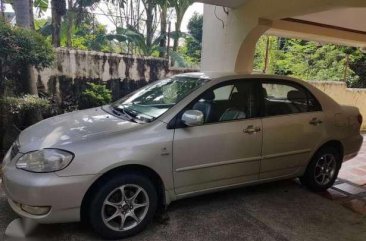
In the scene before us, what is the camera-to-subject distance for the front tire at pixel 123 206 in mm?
3049

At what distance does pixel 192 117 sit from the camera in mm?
3395

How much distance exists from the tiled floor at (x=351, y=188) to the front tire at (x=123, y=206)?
8.69 ft

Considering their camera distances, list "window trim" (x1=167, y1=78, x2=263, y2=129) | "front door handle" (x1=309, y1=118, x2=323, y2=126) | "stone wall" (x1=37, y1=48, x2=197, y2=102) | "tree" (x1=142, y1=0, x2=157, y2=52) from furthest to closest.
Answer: "tree" (x1=142, y1=0, x2=157, y2=52) < "stone wall" (x1=37, y1=48, x2=197, y2=102) < "front door handle" (x1=309, y1=118, x2=323, y2=126) < "window trim" (x1=167, y1=78, x2=263, y2=129)

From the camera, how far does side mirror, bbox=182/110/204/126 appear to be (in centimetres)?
340

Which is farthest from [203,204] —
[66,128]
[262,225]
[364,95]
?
[364,95]

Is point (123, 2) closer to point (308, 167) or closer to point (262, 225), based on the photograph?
point (308, 167)

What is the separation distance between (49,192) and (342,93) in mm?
10809

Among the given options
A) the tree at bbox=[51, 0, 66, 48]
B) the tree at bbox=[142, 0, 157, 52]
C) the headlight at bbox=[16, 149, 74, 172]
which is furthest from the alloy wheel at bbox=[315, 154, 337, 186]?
the tree at bbox=[142, 0, 157, 52]

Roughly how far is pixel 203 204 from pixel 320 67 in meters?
11.8

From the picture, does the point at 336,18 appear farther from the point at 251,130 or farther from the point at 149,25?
the point at 149,25

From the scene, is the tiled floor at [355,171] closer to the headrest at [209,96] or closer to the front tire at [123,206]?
the headrest at [209,96]

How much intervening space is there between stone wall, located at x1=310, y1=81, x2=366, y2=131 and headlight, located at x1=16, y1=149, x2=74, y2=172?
9282 millimetres

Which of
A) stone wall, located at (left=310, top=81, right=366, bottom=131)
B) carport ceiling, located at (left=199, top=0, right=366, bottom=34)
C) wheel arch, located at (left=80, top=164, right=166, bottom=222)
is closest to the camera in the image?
wheel arch, located at (left=80, top=164, right=166, bottom=222)

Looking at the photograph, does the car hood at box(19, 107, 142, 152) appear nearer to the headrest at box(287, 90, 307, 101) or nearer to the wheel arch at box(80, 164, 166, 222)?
the wheel arch at box(80, 164, 166, 222)
